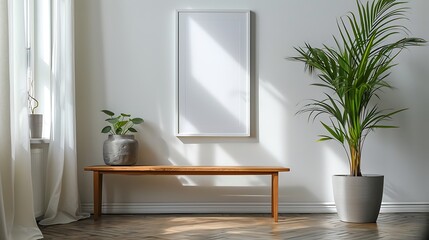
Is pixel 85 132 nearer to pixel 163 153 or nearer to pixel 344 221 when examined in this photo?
pixel 163 153

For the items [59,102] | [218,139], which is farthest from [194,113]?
[59,102]

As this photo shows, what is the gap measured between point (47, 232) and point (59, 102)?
113 cm

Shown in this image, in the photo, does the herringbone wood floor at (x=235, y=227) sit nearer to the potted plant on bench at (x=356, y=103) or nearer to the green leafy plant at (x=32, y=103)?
the potted plant on bench at (x=356, y=103)

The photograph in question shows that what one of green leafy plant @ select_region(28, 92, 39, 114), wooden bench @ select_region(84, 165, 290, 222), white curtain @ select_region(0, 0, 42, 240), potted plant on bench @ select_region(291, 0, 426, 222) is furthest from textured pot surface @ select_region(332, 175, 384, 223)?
green leafy plant @ select_region(28, 92, 39, 114)

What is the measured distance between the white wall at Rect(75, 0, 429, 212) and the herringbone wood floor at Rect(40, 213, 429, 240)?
9.7 inches

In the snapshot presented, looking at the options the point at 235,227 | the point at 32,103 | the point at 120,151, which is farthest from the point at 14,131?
the point at 235,227

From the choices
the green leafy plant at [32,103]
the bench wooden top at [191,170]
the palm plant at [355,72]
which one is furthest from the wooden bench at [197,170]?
the green leafy plant at [32,103]

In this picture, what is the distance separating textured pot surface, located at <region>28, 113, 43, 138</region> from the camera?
15.3 feet

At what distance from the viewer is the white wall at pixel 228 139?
543 centimetres

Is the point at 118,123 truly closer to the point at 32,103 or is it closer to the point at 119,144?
the point at 119,144

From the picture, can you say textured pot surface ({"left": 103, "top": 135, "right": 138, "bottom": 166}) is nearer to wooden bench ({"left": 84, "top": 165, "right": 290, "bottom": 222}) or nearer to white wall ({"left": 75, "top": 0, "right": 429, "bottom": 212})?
wooden bench ({"left": 84, "top": 165, "right": 290, "bottom": 222})

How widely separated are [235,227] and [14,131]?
5.70ft

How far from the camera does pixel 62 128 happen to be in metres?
4.90

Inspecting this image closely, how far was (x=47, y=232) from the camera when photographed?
429 centimetres
